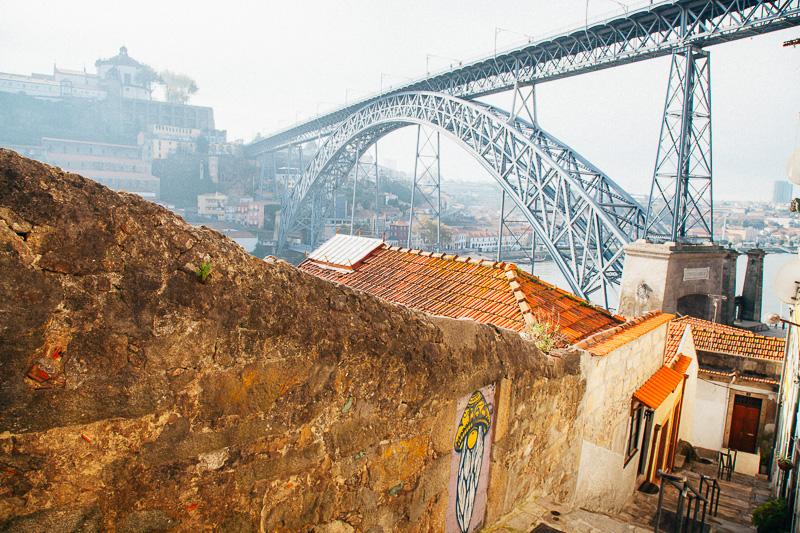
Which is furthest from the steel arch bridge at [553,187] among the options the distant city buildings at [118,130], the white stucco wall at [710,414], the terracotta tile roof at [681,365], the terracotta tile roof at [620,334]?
the distant city buildings at [118,130]

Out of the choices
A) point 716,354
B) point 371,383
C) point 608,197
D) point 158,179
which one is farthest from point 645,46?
point 158,179

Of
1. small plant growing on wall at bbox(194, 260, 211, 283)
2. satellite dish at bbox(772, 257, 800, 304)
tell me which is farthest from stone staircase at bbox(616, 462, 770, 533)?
small plant growing on wall at bbox(194, 260, 211, 283)

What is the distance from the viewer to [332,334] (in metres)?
1.90

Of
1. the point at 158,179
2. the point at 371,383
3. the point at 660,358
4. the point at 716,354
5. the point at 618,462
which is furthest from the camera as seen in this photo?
the point at 158,179

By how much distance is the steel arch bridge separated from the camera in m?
14.9

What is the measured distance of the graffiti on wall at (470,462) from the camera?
104 inches

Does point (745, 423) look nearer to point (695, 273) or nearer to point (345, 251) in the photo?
point (695, 273)

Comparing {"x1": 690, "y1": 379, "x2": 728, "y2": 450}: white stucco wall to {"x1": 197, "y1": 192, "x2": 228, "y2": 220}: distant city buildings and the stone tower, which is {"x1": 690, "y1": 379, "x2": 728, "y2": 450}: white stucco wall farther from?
{"x1": 197, "y1": 192, "x2": 228, "y2": 220}: distant city buildings

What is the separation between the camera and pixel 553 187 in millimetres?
16453

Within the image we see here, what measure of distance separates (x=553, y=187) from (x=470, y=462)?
47.9 ft

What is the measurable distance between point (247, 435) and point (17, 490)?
1.83 ft

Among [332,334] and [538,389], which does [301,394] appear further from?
[538,389]

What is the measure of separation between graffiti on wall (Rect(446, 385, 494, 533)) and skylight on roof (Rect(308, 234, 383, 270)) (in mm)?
5278

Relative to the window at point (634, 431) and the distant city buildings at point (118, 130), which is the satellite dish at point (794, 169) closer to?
the window at point (634, 431)
